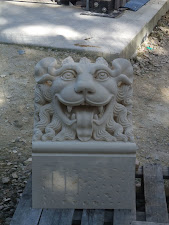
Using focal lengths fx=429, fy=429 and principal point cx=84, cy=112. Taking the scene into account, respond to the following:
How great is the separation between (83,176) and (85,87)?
0.59 metres

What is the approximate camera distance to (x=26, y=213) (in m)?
2.78

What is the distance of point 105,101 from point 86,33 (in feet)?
13.5

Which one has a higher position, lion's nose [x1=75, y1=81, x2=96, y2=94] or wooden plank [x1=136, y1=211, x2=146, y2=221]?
lion's nose [x1=75, y1=81, x2=96, y2=94]

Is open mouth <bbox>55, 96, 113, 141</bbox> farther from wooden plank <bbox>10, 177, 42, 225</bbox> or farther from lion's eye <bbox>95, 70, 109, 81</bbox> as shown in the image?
wooden plank <bbox>10, 177, 42, 225</bbox>

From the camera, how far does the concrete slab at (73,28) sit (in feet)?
20.4

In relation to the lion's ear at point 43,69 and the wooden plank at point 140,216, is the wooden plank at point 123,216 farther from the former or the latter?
the lion's ear at point 43,69

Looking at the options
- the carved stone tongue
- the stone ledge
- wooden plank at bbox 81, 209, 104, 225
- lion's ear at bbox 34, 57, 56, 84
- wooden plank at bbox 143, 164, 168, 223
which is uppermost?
lion's ear at bbox 34, 57, 56, 84

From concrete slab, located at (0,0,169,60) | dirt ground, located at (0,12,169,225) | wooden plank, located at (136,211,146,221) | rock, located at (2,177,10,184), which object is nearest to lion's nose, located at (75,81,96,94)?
wooden plank, located at (136,211,146,221)

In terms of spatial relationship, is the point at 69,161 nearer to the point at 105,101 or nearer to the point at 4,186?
the point at 105,101

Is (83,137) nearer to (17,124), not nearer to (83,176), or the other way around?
(83,176)

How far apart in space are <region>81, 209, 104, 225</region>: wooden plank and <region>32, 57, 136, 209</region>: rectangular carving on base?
0.14ft

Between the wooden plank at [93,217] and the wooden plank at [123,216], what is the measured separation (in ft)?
0.30

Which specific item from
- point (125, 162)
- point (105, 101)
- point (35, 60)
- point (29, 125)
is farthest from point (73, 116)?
point (35, 60)

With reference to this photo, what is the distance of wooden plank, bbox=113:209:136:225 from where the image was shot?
2719 millimetres
